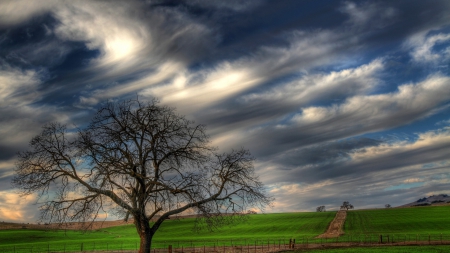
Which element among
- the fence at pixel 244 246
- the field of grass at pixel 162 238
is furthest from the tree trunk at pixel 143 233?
the field of grass at pixel 162 238

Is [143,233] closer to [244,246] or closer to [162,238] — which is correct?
[244,246]

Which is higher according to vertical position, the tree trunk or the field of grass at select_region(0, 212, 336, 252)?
the tree trunk

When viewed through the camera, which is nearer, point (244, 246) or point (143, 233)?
point (143, 233)

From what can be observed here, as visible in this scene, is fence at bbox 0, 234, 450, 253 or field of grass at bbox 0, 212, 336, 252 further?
field of grass at bbox 0, 212, 336, 252

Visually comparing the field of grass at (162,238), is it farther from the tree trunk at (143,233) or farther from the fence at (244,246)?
the tree trunk at (143,233)

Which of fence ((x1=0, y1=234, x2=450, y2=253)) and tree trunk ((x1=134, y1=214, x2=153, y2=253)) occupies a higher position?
tree trunk ((x1=134, y1=214, x2=153, y2=253))

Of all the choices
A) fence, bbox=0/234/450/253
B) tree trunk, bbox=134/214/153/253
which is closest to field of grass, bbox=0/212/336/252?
fence, bbox=0/234/450/253

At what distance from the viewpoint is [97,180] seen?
78.1 feet

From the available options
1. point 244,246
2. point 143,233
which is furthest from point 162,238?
point 143,233

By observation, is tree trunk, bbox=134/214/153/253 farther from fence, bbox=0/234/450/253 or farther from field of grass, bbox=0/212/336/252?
field of grass, bbox=0/212/336/252

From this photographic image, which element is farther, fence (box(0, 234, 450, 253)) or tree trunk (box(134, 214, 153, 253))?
fence (box(0, 234, 450, 253))

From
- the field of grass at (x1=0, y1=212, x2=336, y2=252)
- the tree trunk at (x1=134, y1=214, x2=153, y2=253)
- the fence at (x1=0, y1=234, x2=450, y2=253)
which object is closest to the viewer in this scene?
the tree trunk at (x1=134, y1=214, x2=153, y2=253)

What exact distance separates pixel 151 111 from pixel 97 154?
439cm

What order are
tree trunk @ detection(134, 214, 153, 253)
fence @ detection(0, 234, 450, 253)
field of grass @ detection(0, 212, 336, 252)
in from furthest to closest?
1. field of grass @ detection(0, 212, 336, 252)
2. fence @ detection(0, 234, 450, 253)
3. tree trunk @ detection(134, 214, 153, 253)
